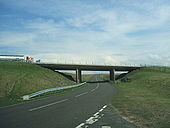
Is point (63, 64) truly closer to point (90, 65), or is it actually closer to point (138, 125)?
point (90, 65)

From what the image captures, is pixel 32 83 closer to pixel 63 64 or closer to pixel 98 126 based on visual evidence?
pixel 63 64

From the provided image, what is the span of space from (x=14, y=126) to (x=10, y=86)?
101ft

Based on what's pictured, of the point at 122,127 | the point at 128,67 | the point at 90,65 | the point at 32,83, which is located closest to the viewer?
the point at 122,127

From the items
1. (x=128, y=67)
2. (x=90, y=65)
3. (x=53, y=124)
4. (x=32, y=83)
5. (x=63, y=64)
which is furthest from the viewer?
(x=128, y=67)

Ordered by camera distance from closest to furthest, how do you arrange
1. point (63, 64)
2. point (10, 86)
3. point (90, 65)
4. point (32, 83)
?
point (10, 86), point (32, 83), point (63, 64), point (90, 65)

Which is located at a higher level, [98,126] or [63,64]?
[63,64]

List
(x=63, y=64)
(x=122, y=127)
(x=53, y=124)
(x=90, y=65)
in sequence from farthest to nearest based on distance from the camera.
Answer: (x=90, y=65)
(x=63, y=64)
(x=53, y=124)
(x=122, y=127)

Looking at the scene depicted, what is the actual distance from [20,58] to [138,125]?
74285 mm

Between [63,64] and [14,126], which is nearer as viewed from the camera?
[14,126]

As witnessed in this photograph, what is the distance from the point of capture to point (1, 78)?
3928 centimetres

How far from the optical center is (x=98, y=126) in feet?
24.9

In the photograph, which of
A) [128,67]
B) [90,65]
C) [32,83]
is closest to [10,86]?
[32,83]

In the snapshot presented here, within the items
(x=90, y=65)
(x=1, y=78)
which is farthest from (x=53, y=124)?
(x=90, y=65)

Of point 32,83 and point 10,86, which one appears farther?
point 32,83
